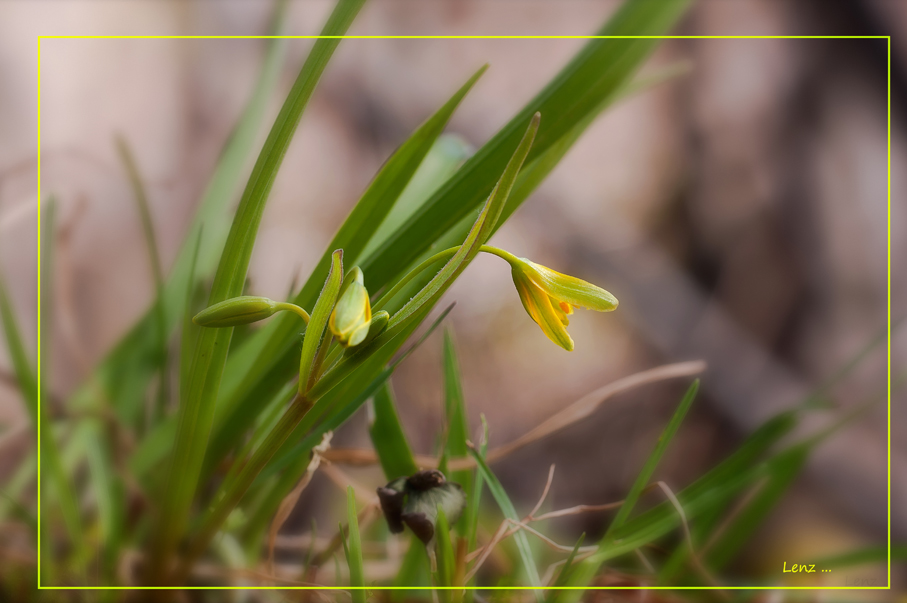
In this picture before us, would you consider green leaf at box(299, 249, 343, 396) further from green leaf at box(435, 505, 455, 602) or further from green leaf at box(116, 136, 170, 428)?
→ green leaf at box(116, 136, 170, 428)

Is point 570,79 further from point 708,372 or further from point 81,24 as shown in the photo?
point 708,372

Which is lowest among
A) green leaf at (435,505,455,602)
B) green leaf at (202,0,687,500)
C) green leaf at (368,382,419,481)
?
green leaf at (435,505,455,602)

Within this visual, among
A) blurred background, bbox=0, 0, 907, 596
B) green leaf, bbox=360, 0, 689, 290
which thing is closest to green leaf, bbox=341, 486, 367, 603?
green leaf, bbox=360, 0, 689, 290

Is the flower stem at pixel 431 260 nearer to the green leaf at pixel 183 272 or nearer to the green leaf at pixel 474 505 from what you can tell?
the green leaf at pixel 474 505

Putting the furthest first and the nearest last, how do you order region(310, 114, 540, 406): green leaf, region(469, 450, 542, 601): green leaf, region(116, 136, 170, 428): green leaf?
region(116, 136, 170, 428): green leaf < region(469, 450, 542, 601): green leaf < region(310, 114, 540, 406): green leaf

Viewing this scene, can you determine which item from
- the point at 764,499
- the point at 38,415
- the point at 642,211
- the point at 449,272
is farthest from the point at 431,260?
the point at 642,211

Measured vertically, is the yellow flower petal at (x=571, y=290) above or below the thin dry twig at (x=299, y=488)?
above

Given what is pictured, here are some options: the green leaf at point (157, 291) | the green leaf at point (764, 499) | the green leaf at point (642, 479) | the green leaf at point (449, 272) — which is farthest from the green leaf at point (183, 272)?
the green leaf at point (764, 499)
